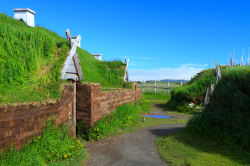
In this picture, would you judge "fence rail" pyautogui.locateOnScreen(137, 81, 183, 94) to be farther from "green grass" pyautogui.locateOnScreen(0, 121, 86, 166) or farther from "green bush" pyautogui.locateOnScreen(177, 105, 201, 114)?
"green grass" pyautogui.locateOnScreen(0, 121, 86, 166)

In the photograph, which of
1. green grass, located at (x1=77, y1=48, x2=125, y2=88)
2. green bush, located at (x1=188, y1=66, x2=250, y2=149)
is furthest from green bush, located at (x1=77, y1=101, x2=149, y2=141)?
green grass, located at (x1=77, y1=48, x2=125, y2=88)

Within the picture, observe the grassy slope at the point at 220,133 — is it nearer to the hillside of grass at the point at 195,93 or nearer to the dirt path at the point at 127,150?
the dirt path at the point at 127,150

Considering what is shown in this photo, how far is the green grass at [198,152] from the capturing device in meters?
5.26

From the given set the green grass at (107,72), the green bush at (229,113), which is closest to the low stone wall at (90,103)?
the green bush at (229,113)

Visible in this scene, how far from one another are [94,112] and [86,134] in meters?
0.77

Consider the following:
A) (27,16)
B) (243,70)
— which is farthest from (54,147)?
(27,16)

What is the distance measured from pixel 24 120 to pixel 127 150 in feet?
9.62

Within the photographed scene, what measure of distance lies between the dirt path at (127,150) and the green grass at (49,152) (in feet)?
1.44

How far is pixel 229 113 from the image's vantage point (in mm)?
6883

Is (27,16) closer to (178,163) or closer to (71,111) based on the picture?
(71,111)

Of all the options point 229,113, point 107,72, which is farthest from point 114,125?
→ point 107,72

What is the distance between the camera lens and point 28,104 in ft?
15.4

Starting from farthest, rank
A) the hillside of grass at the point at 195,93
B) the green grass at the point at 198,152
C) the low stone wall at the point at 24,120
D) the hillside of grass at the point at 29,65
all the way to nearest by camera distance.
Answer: the hillside of grass at the point at 195,93, the hillside of grass at the point at 29,65, the green grass at the point at 198,152, the low stone wall at the point at 24,120

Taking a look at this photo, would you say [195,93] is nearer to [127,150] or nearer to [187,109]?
[187,109]
